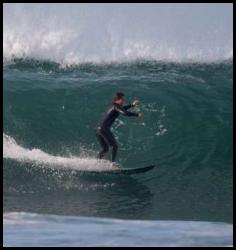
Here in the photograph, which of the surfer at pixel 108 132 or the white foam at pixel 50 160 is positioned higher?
the surfer at pixel 108 132

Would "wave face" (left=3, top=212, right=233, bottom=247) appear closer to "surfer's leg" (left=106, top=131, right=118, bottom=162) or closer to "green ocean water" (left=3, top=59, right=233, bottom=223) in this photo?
"green ocean water" (left=3, top=59, right=233, bottom=223)

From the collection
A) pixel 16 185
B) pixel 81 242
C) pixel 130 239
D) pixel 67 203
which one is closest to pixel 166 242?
pixel 130 239

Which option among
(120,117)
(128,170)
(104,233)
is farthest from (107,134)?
(104,233)

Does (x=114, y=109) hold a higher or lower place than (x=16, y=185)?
higher

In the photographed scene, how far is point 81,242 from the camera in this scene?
5.67 meters

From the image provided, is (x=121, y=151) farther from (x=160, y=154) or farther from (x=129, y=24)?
(x=129, y=24)

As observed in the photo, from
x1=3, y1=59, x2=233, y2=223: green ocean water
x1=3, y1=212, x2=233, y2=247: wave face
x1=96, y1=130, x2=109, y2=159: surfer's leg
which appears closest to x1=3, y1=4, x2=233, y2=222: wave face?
x1=3, y1=59, x2=233, y2=223: green ocean water

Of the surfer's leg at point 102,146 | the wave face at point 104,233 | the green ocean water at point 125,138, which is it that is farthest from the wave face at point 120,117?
the wave face at point 104,233

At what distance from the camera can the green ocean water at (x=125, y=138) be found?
1034 cm

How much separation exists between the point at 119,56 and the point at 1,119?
6.35 m

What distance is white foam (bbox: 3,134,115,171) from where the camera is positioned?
37.0 feet

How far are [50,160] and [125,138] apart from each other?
6.33 feet

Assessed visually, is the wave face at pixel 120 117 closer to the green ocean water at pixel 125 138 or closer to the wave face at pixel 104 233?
the green ocean water at pixel 125 138

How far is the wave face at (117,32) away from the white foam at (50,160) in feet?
20.3
